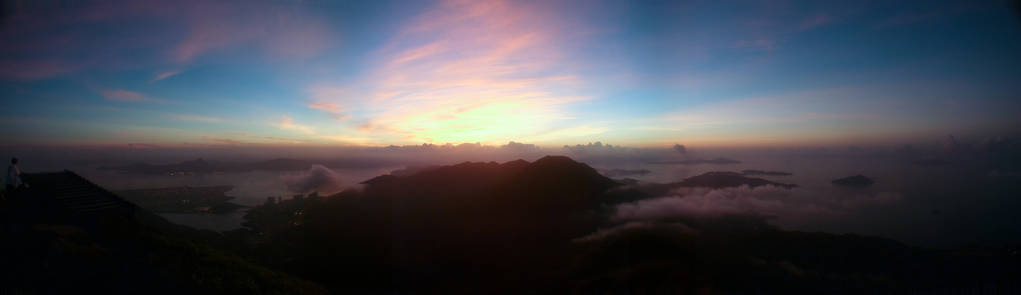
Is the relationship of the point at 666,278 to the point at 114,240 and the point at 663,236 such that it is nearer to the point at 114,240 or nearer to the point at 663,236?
the point at 663,236

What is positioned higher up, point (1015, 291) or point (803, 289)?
point (1015, 291)

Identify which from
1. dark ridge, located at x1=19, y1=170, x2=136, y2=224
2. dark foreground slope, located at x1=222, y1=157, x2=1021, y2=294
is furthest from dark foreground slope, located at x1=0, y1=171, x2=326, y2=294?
dark foreground slope, located at x1=222, y1=157, x2=1021, y2=294

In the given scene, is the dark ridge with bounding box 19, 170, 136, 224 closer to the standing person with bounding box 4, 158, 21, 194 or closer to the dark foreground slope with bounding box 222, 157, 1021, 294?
the standing person with bounding box 4, 158, 21, 194

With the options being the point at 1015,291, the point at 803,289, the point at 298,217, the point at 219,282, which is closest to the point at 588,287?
the point at 803,289

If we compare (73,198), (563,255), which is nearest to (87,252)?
(73,198)

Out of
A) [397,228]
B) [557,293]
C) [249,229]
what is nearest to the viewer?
[557,293]

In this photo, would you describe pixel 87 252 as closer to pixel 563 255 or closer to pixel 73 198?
pixel 73 198

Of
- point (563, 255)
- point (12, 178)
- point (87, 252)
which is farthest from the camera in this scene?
point (563, 255)
